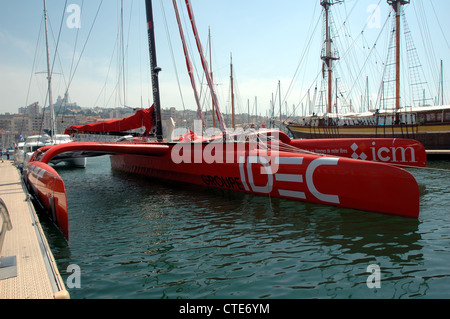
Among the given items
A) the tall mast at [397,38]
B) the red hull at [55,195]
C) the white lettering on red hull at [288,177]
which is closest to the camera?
the red hull at [55,195]

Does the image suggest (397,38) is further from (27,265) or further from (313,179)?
(27,265)

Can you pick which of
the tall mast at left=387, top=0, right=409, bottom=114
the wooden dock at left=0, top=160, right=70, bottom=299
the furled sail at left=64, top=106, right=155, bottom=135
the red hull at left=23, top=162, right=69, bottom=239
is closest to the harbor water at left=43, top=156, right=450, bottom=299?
the red hull at left=23, top=162, right=69, bottom=239

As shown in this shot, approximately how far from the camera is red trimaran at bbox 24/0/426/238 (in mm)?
5449

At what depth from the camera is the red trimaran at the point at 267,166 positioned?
5449mm

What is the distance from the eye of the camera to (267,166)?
7.09 meters

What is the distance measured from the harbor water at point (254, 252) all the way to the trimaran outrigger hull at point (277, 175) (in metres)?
0.27

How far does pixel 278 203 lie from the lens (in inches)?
271

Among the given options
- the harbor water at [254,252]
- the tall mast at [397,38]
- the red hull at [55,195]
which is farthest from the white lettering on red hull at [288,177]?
the tall mast at [397,38]

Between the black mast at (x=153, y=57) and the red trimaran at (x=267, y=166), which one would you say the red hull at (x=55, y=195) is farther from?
the black mast at (x=153, y=57)

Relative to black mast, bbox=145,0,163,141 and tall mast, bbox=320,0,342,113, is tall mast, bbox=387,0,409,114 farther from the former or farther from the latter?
black mast, bbox=145,0,163,141

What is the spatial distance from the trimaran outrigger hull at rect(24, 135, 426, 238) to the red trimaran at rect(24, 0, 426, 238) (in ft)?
0.05

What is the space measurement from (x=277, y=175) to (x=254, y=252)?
3.00m
